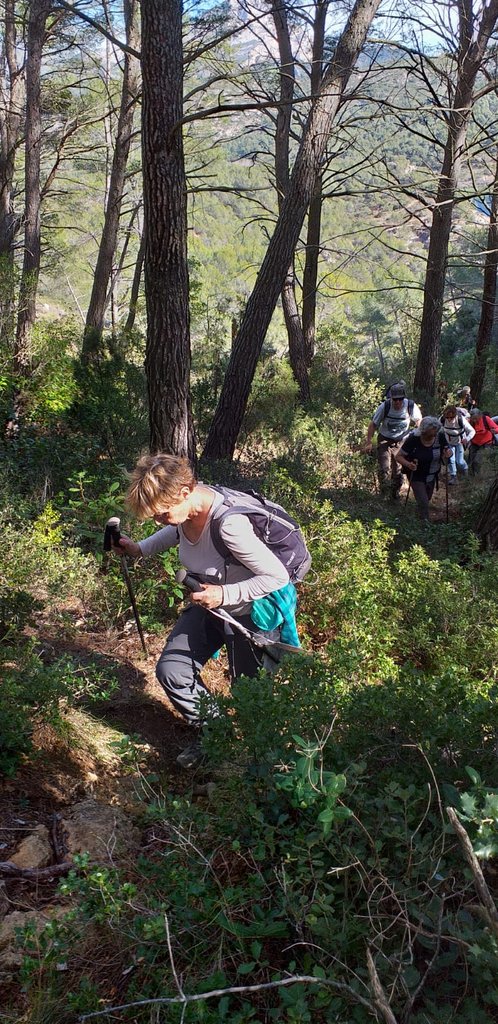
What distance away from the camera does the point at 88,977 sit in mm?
1959

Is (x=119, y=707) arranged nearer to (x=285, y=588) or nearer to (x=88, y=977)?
(x=285, y=588)

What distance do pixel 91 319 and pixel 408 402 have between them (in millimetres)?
8670

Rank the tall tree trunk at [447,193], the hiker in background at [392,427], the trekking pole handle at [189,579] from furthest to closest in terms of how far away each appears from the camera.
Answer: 1. the tall tree trunk at [447,193]
2. the hiker in background at [392,427]
3. the trekking pole handle at [189,579]

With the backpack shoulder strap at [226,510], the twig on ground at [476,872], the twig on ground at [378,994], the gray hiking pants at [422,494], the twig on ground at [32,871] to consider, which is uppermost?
the backpack shoulder strap at [226,510]

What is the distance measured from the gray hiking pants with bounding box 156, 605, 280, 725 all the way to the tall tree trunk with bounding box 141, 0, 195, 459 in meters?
3.04

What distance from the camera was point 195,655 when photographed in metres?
3.52

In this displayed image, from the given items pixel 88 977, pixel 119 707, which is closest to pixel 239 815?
pixel 88 977

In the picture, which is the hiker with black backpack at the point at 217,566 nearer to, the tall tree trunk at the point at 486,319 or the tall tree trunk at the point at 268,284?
the tall tree trunk at the point at 268,284

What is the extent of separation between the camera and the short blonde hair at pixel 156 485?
3.02 meters

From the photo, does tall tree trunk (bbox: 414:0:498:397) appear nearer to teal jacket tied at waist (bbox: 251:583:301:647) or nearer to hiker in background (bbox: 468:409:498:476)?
hiker in background (bbox: 468:409:498:476)

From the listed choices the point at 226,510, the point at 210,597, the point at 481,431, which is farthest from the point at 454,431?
the point at 210,597

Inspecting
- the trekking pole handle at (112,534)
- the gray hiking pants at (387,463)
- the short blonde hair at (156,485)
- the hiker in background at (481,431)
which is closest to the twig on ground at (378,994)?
the short blonde hair at (156,485)

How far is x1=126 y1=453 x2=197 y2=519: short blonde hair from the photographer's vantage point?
3.02m

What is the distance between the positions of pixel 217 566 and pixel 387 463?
20.0ft
